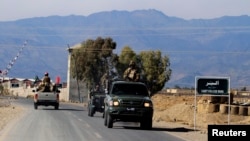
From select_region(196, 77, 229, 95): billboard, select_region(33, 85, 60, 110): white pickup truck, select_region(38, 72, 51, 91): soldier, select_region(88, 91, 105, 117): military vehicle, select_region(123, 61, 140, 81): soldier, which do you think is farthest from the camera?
select_region(38, 72, 51, 91): soldier

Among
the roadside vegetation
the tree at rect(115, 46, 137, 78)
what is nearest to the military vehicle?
the roadside vegetation

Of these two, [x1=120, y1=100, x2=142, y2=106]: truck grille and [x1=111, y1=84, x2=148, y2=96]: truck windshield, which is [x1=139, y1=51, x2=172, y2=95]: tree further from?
[x1=120, y1=100, x2=142, y2=106]: truck grille

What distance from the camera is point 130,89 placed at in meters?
30.2

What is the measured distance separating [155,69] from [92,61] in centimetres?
963

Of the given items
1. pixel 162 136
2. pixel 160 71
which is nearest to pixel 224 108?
pixel 162 136

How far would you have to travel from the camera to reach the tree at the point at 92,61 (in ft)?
317

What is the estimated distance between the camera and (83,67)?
97.3m

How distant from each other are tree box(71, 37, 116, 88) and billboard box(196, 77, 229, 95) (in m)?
66.7

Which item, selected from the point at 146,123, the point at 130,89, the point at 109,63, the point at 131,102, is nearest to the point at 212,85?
the point at 146,123

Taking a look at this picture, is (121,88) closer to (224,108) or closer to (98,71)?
(224,108)

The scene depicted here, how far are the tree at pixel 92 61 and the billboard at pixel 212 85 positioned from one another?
66.7 meters

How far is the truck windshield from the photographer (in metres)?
30.0

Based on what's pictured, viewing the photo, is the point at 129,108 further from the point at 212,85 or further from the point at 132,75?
the point at 132,75

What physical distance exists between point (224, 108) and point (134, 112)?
62.6 feet
